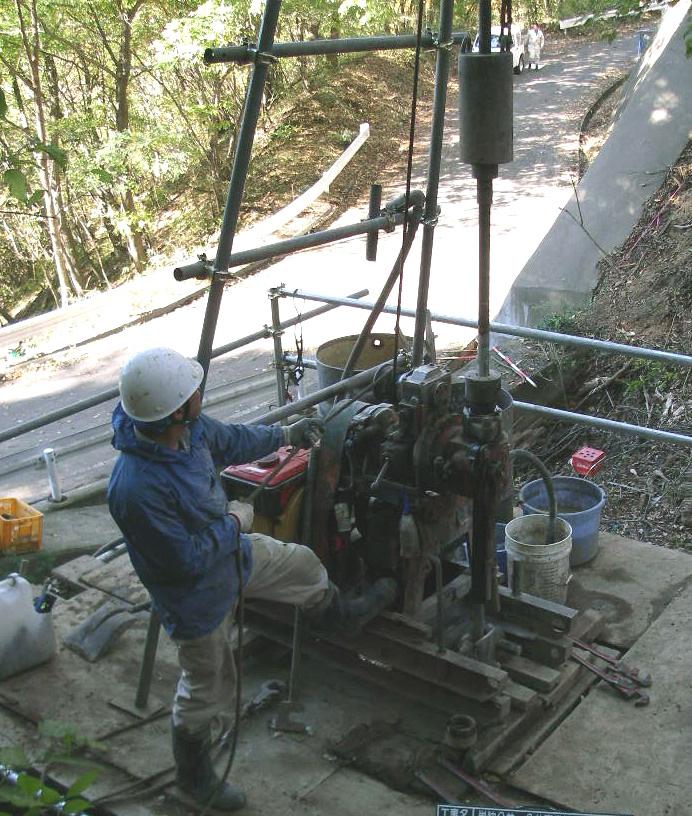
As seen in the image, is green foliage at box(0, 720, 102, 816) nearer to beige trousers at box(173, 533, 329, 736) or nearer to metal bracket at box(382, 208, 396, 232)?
beige trousers at box(173, 533, 329, 736)

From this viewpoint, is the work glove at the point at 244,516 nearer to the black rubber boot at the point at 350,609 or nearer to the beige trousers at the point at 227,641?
the beige trousers at the point at 227,641

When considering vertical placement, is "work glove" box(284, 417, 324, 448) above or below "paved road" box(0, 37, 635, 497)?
above

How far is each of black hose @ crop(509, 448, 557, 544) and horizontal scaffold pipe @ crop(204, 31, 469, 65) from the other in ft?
6.17

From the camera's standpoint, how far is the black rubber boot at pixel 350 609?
389 centimetres

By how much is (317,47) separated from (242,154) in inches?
26.9

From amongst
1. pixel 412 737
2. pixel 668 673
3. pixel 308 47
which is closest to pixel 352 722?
pixel 412 737

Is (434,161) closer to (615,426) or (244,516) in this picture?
(615,426)

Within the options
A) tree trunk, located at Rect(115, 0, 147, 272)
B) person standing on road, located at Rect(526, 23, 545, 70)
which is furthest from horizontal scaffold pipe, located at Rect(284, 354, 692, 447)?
person standing on road, located at Rect(526, 23, 545, 70)

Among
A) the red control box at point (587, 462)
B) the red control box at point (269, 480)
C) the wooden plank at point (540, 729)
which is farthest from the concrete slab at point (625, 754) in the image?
the red control box at point (587, 462)

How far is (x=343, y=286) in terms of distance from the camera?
42.9ft

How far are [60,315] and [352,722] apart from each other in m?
11.3

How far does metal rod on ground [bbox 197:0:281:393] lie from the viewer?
3613mm

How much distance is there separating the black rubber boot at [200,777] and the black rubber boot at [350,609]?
0.69 meters

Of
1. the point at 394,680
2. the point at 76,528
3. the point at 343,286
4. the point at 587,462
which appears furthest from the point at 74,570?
the point at 343,286
